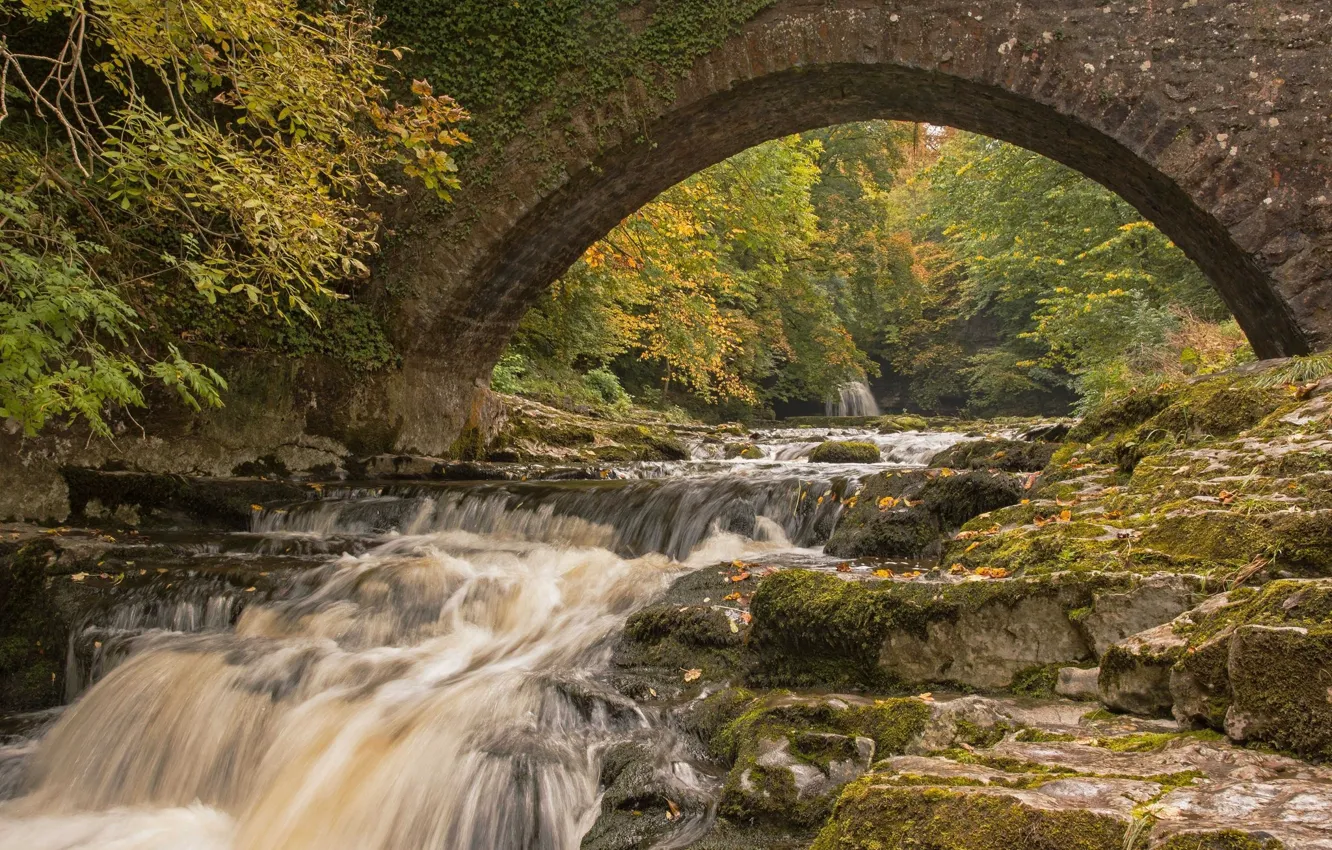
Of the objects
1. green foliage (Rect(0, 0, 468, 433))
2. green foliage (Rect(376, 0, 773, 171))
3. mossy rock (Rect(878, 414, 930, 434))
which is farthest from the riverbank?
mossy rock (Rect(878, 414, 930, 434))

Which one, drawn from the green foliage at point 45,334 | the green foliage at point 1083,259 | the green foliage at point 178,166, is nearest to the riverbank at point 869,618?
the green foliage at point 45,334

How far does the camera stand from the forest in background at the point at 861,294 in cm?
1187

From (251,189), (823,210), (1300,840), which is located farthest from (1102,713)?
(823,210)

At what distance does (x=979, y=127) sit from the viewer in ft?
27.3

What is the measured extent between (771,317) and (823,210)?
4.33 metres

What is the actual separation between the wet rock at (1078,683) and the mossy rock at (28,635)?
531 cm

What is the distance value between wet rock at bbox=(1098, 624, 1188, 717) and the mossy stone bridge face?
557 centimetres

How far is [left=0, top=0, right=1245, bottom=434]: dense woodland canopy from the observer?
450 cm

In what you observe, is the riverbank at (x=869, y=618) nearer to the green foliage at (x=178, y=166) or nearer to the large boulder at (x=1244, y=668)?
the large boulder at (x=1244, y=668)

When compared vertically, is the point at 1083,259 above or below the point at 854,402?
above

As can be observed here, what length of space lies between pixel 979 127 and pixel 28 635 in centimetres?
897

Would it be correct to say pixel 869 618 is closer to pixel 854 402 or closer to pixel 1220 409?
pixel 1220 409

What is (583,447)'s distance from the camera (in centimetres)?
1105

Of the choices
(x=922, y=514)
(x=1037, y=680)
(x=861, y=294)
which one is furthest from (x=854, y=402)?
(x=1037, y=680)
